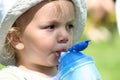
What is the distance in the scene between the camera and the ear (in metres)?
2.41

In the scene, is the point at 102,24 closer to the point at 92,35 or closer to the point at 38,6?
the point at 92,35

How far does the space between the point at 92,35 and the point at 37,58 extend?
125 inches

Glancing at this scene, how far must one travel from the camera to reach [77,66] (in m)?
2.13

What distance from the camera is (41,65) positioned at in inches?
94.2

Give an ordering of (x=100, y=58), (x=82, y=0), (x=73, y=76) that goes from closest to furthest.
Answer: (x=73, y=76) < (x=82, y=0) < (x=100, y=58)

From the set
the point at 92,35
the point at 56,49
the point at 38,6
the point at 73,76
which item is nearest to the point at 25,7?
the point at 38,6

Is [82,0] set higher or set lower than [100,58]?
higher

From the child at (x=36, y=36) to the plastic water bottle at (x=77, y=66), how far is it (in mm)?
141

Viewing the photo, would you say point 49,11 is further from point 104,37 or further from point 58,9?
point 104,37

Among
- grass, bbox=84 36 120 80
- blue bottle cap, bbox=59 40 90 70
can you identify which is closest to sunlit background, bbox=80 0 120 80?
grass, bbox=84 36 120 80

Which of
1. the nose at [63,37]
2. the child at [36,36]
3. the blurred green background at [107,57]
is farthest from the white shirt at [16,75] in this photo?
the blurred green background at [107,57]

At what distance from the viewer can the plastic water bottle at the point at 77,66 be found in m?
2.11

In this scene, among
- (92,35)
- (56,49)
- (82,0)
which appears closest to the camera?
(56,49)

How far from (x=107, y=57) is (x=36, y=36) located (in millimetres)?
2390
